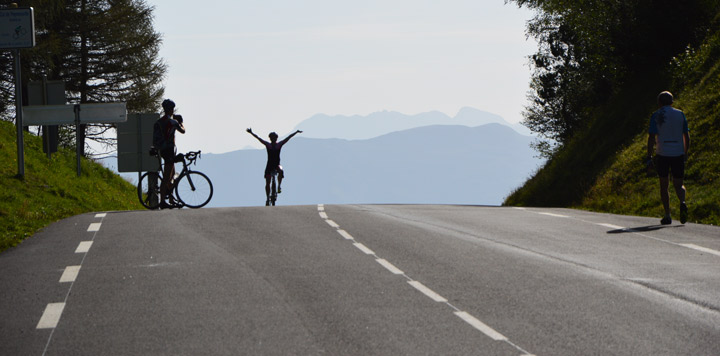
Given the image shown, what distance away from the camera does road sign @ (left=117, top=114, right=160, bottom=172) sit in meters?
28.1

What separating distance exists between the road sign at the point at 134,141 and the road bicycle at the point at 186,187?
1086 centimetres

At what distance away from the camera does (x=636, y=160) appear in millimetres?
22203

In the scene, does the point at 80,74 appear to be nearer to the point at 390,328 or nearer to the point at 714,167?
the point at 714,167

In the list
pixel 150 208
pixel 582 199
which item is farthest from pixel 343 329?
pixel 582 199

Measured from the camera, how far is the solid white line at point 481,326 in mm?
5992

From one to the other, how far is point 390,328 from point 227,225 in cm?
762

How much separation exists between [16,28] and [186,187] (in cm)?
474

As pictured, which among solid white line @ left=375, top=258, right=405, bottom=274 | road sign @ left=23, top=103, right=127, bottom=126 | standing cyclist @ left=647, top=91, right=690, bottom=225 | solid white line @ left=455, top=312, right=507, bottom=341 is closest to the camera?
solid white line @ left=455, top=312, right=507, bottom=341

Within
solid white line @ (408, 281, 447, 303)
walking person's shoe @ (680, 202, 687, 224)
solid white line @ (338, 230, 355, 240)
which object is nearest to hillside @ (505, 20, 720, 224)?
walking person's shoe @ (680, 202, 687, 224)

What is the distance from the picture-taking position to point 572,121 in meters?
39.9

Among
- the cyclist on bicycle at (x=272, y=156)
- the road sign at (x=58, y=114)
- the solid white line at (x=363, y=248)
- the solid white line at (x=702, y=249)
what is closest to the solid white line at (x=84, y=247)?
the solid white line at (x=363, y=248)

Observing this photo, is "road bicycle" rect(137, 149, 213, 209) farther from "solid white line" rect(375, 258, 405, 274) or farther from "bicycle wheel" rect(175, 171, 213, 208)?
"solid white line" rect(375, 258, 405, 274)

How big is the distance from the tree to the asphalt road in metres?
24.9

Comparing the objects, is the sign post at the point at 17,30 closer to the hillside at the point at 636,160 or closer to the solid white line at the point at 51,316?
the solid white line at the point at 51,316
